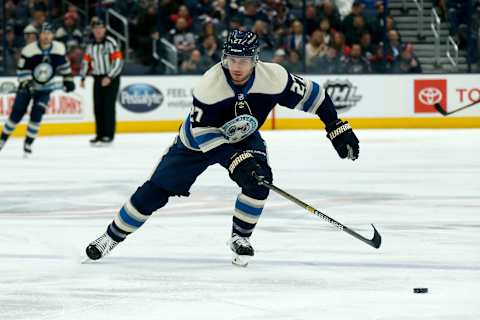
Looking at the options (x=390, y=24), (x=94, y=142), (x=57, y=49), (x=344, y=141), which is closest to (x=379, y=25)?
(x=390, y=24)

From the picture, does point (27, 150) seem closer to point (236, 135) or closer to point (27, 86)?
point (27, 86)

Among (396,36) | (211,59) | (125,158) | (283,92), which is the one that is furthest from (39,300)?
(396,36)

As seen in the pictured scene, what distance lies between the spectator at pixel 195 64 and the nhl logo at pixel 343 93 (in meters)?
1.66

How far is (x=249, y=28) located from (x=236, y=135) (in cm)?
1151

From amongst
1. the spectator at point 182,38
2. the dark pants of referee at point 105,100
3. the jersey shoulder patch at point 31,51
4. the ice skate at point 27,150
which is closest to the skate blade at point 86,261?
the ice skate at point 27,150

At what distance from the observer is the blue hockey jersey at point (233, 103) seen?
495 centimetres

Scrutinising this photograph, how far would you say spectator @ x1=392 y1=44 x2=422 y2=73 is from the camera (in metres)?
16.4

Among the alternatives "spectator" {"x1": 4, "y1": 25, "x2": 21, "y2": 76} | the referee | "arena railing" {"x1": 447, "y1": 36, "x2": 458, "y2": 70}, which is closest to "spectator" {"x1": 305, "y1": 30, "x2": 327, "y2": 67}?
"arena railing" {"x1": 447, "y1": 36, "x2": 458, "y2": 70}

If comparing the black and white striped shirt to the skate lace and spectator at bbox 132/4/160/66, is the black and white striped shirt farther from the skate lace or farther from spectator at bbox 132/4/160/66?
the skate lace

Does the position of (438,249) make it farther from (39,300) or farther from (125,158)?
(125,158)

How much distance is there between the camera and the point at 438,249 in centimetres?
570

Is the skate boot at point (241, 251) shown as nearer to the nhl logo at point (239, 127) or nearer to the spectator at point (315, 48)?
the nhl logo at point (239, 127)

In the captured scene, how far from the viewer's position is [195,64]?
624 inches

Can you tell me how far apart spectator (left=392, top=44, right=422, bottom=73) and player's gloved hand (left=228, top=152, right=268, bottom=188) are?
11628mm
